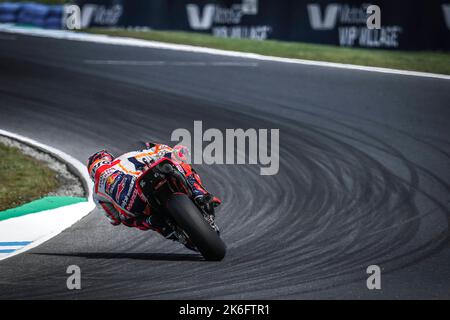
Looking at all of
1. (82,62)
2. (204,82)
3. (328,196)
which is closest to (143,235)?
(328,196)

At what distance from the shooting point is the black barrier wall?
20.2 meters

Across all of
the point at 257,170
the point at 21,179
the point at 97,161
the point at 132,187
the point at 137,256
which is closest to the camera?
the point at 132,187

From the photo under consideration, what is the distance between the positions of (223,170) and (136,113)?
12.1 ft

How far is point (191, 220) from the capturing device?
755 cm

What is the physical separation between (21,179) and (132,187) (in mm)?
3651

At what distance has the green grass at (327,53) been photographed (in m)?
19.3

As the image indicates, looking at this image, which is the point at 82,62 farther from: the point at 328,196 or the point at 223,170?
the point at 328,196

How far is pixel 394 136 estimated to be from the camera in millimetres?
13656

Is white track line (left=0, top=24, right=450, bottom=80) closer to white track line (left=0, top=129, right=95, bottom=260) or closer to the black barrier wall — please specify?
the black barrier wall

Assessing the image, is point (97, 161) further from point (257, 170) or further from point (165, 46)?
point (165, 46)

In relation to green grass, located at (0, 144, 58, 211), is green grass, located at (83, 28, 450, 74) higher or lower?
higher

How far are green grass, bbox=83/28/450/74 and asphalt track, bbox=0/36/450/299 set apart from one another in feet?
4.30

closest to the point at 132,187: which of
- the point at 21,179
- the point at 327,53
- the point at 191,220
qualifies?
the point at 191,220

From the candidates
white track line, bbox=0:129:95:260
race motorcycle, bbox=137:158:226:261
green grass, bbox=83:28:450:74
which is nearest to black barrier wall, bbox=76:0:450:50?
green grass, bbox=83:28:450:74
